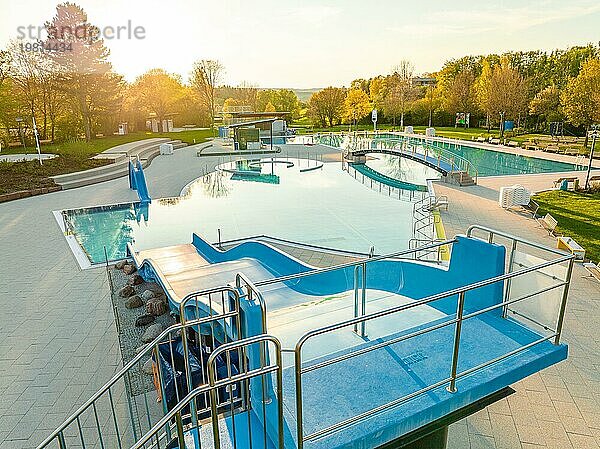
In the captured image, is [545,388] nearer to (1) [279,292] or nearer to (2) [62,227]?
(1) [279,292]

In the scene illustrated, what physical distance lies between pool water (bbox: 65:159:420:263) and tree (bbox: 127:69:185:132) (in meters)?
25.7

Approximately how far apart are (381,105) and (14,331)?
42984mm

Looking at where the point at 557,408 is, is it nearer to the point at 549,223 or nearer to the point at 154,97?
the point at 549,223

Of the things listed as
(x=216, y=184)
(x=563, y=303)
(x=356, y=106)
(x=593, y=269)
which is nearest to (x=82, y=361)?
(x=563, y=303)

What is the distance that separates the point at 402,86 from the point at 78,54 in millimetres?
29037

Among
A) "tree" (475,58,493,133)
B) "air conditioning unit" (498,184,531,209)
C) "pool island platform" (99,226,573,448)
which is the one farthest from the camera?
"tree" (475,58,493,133)

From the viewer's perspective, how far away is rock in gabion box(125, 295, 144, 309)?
5.98 metres

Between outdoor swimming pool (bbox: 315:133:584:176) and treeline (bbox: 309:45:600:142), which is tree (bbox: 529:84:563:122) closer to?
treeline (bbox: 309:45:600:142)

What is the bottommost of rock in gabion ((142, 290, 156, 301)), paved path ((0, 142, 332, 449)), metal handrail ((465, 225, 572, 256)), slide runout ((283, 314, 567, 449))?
paved path ((0, 142, 332, 449))

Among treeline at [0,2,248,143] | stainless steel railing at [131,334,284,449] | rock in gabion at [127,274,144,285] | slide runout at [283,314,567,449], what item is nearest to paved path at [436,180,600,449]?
slide runout at [283,314,567,449]

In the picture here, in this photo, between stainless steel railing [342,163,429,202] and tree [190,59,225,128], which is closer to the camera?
stainless steel railing [342,163,429,202]

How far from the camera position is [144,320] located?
553 centimetres

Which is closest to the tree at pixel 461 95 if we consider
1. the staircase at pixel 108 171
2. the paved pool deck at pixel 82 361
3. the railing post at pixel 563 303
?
the staircase at pixel 108 171

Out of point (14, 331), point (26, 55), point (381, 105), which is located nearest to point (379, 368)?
point (14, 331)
